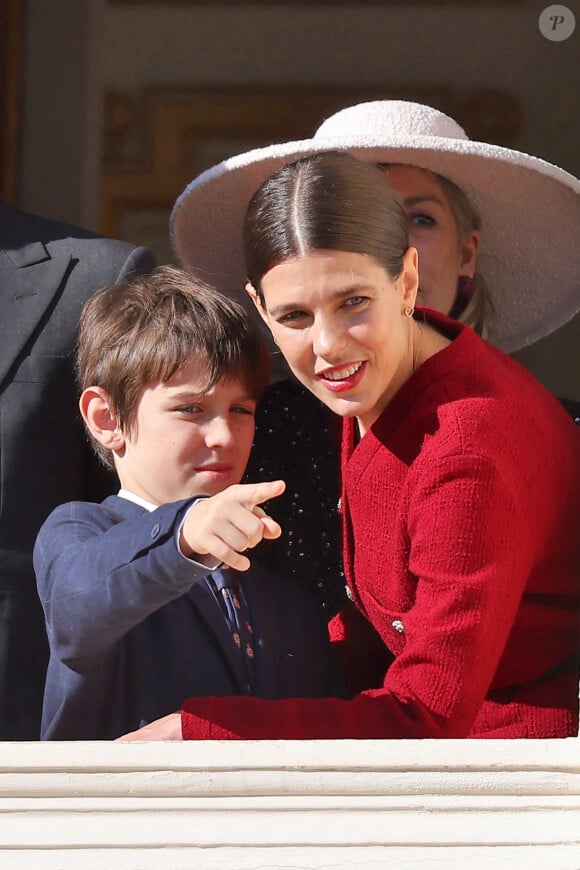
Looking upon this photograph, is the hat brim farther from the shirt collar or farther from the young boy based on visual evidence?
the shirt collar

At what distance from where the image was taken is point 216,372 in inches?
81.7

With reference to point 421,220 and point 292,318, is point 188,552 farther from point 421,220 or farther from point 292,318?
point 421,220

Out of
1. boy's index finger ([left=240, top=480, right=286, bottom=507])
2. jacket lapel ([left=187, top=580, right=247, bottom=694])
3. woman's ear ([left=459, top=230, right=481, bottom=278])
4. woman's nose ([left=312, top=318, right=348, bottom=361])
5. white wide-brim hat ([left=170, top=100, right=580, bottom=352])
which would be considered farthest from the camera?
woman's ear ([left=459, top=230, right=481, bottom=278])

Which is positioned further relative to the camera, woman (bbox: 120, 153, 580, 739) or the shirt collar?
the shirt collar

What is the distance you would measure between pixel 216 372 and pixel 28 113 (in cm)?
102

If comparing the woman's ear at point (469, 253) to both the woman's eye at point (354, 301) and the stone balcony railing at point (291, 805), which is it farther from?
the stone balcony railing at point (291, 805)

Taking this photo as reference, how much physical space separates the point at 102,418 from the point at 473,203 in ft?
1.80

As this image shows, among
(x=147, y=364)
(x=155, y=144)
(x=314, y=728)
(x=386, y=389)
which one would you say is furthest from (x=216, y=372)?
(x=155, y=144)

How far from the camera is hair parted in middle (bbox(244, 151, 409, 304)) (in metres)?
1.89

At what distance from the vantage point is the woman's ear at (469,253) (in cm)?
228

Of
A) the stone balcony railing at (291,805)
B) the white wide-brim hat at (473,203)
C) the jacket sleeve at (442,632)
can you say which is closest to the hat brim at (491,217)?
the white wide-brim hat at (473,203)

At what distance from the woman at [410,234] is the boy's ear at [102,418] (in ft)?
0.66

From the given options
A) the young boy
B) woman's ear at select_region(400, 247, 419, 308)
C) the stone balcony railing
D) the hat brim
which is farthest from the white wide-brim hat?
the stone balcony railing

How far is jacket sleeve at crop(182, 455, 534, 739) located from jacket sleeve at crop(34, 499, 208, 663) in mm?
126
